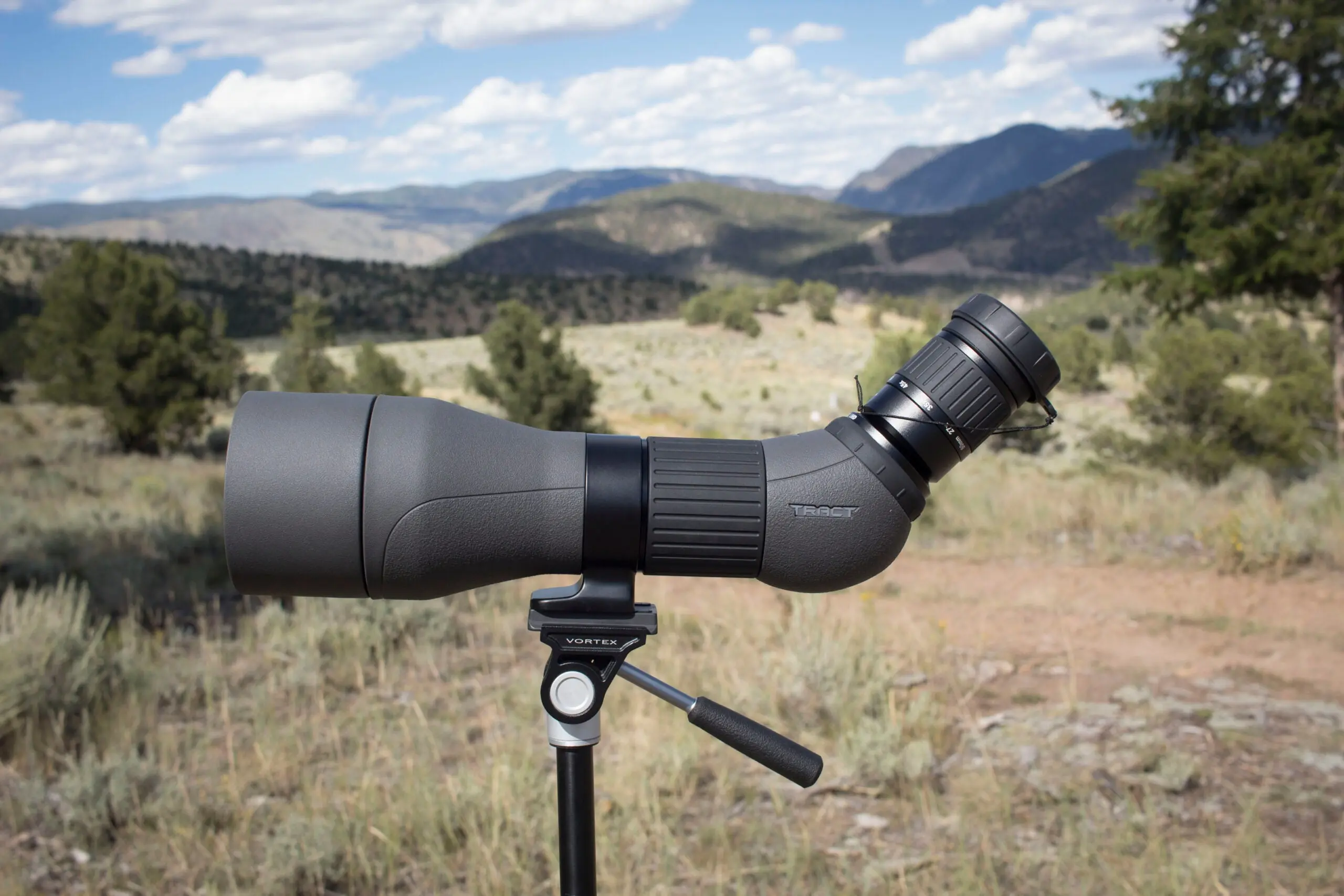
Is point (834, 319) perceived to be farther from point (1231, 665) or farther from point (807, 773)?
point (807, 773)

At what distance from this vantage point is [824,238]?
340 ft

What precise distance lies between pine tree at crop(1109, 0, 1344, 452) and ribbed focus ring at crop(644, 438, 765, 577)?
8770 mm

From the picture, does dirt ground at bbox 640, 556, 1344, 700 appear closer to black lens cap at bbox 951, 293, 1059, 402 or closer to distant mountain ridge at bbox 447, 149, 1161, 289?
black lens cap at bbox 951, 293, 1059, 402

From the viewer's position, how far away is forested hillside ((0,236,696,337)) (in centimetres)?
4581

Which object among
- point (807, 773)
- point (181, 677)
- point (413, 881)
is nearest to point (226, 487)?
point (807, 773)

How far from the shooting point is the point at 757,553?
134cm

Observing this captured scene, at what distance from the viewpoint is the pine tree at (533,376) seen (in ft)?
52.3

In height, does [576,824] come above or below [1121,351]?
below

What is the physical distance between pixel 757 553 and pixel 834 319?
40.0 metres

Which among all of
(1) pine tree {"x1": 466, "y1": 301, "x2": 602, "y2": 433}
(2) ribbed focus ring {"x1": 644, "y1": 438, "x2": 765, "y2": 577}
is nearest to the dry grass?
(2) ribbed focus ring {"x1": 644, "y1": 438, "x2": 765, "y2": 577}

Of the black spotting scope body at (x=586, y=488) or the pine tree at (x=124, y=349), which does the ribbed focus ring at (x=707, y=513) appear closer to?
the black spotting scope body at (x=586, y=488)

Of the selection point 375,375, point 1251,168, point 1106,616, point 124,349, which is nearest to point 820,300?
point 375,375

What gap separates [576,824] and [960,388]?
0.79 meters

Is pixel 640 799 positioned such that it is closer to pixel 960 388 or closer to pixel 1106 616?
pixel 960 388
